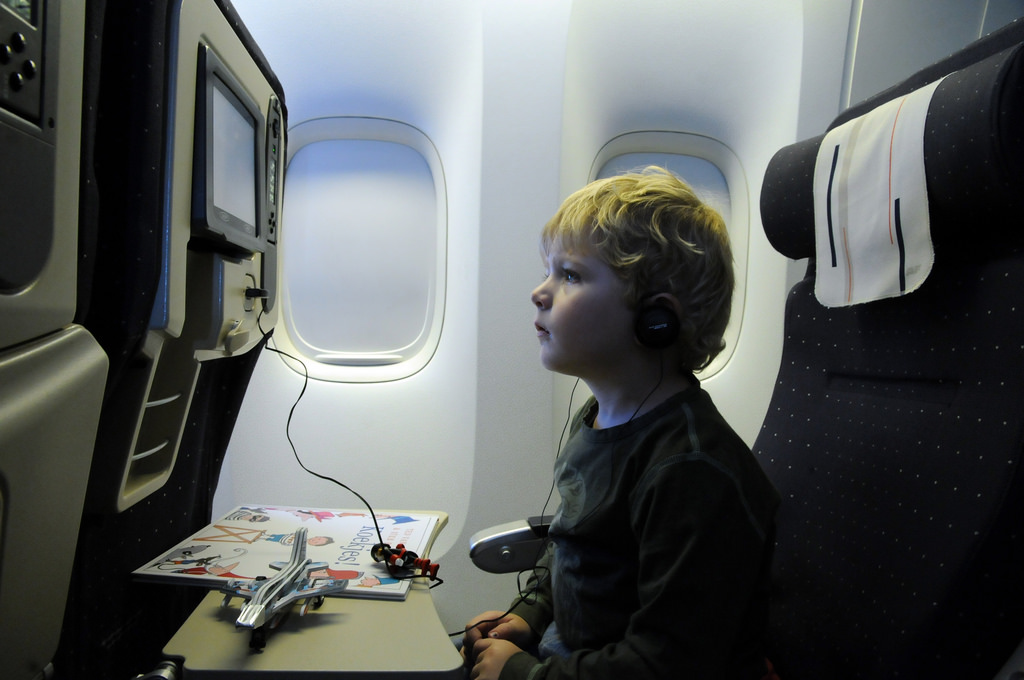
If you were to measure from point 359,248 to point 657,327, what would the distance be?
5.81 ft

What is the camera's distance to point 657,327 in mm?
865

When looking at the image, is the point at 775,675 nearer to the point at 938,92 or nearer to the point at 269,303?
the point at 938,92

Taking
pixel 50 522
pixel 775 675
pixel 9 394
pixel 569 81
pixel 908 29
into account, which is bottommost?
pixel 775 675

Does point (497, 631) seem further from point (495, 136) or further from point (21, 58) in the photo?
point (495, 136)

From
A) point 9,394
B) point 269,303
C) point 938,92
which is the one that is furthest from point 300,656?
point 938,92

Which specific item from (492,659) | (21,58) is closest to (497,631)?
(492,659)

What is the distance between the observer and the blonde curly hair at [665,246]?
36.1 inches

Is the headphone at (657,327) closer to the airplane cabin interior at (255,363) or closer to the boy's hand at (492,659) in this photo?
the airplane cabin interior at (255,363)

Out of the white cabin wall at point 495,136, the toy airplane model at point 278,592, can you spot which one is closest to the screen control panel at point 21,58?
the toy airplane model at point 278,592

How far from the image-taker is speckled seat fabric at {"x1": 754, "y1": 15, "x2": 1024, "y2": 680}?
2.26ft

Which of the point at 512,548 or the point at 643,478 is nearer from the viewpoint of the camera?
the point at 643,478

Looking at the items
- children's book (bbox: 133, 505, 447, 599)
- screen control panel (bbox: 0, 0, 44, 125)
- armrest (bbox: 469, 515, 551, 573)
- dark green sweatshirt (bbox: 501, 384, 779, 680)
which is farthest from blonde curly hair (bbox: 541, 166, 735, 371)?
screen control panel (bbox: 0, 0, 44, 125)

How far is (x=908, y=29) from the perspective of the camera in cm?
232

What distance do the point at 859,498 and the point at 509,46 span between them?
175 centimetres
